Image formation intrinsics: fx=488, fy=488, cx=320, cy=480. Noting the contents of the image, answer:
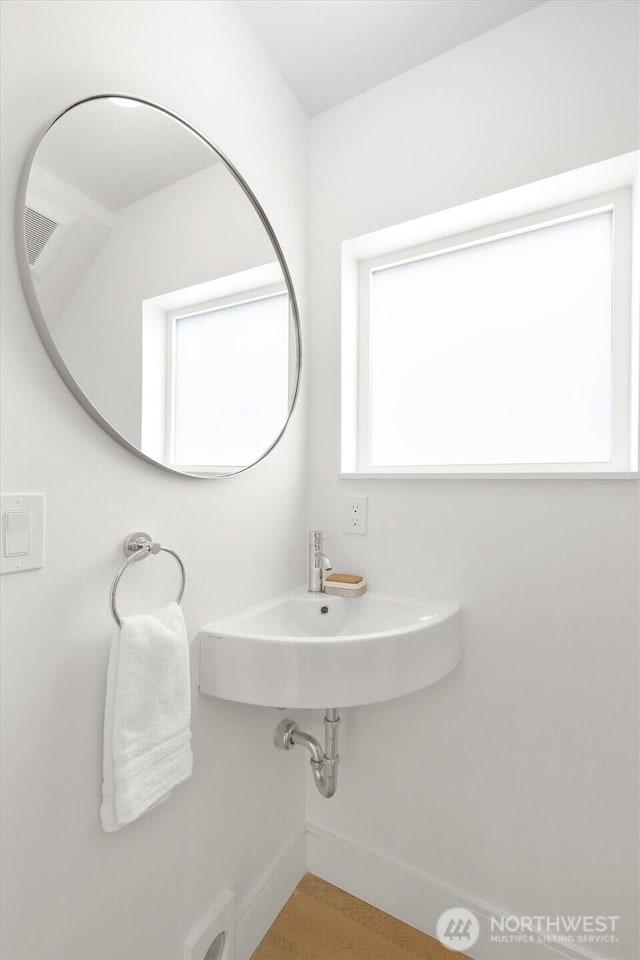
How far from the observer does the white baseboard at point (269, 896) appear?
1243mm

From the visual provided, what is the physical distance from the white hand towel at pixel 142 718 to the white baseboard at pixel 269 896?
1.95 ft

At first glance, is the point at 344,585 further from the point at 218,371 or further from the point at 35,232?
the point at 35,232

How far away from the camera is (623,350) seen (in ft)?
4.23

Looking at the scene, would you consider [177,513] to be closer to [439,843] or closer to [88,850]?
[88,850]

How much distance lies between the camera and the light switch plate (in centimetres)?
76

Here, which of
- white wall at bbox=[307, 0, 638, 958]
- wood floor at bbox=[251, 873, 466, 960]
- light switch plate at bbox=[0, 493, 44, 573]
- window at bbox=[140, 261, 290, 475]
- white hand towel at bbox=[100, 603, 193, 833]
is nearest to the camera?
light switch plate at bbox=[0, 493, 44, 573]

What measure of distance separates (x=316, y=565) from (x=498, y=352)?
2.75 ft

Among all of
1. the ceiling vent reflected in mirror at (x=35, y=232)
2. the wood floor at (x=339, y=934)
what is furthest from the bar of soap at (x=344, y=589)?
the ceiling vent reflected in mirror at (x=35, y=232)

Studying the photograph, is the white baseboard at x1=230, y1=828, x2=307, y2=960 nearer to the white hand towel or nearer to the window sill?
the white hand towel

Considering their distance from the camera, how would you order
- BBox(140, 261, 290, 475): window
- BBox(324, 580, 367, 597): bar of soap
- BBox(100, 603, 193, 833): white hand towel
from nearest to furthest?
1. BBox(100, 603, 193, 833): white hand towel
2. BBox(140, 261, 290, 475): window
3. BBox(324, 580, 367, 597): bar of soap

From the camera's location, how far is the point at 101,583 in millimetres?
910

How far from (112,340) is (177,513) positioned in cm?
38

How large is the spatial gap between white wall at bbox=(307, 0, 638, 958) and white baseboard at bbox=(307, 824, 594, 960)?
3 centimetres

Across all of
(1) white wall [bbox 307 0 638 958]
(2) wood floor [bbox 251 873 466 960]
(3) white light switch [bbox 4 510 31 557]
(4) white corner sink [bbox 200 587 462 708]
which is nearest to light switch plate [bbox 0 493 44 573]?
(3) white light switch [bbox 4 510 31 557]
